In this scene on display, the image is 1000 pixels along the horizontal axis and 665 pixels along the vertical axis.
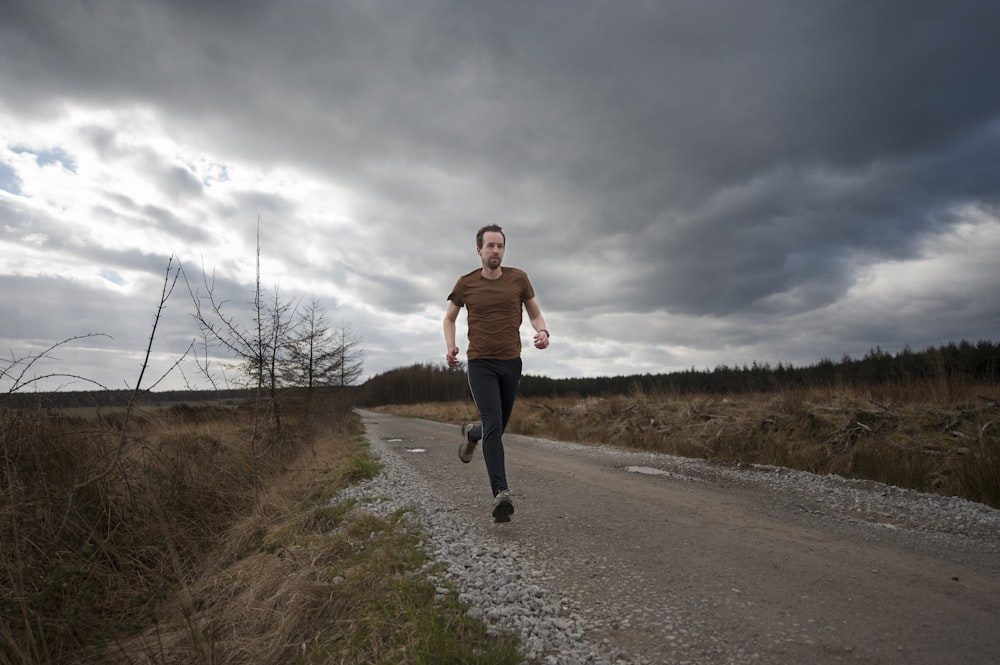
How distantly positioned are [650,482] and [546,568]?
3758mm

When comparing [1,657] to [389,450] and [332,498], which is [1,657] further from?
[389,450]

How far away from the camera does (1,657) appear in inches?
117

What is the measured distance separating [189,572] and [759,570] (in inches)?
186

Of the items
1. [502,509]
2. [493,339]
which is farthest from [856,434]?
[493,339]

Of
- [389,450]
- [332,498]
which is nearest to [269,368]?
[389,450]

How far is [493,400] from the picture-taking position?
4746mm

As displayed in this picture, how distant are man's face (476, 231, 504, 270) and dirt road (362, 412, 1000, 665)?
2.32m

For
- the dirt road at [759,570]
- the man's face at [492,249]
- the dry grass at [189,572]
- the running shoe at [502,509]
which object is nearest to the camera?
the dirt road at [759,570]

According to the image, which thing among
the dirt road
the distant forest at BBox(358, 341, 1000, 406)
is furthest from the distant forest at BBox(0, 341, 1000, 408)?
the dirt road

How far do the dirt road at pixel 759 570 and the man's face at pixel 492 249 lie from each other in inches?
91.5

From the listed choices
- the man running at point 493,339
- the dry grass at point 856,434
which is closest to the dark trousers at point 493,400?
the man running at point 493,339

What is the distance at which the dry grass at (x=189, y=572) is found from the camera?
268 cm

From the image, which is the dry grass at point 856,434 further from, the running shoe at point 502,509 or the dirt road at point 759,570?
the running shoe at point 502,509

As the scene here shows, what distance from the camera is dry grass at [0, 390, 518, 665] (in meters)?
2.68
